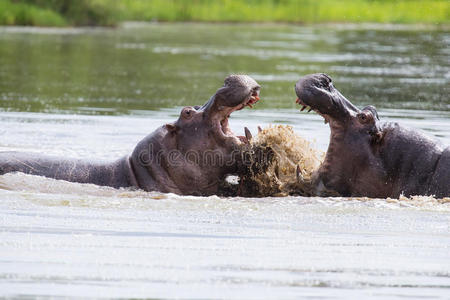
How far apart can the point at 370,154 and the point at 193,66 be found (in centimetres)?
1433

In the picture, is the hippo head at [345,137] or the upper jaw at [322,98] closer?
the upper jaw at [322,98]

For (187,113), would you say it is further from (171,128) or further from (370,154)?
(370,154)

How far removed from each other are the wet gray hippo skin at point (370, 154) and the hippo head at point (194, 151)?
0.58m

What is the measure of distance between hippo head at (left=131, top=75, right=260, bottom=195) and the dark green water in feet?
19.1

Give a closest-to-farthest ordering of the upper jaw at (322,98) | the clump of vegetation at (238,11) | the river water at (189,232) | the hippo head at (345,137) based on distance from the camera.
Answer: the river water at (189,232)
the upper jaw at (322,98)
the hippo head at (345,137)
the clump of vegetation at (238,11)

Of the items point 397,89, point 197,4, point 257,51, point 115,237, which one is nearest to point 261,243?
point 115,237

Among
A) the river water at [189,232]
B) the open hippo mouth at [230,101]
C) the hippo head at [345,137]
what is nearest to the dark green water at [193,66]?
the river water at [189,232]

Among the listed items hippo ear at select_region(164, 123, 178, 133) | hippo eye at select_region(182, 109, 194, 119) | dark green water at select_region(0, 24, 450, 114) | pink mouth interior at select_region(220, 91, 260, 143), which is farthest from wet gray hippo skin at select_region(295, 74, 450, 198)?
dark green water at select_region(0, 24, 450, 114)

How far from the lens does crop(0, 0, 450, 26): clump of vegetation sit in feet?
119

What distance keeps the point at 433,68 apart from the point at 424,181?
14.5 m

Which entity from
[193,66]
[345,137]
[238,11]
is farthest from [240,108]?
[238,11]

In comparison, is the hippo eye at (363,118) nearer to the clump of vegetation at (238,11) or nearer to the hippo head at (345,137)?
the hippo head at (345,137)

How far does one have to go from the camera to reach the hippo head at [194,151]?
7641mm

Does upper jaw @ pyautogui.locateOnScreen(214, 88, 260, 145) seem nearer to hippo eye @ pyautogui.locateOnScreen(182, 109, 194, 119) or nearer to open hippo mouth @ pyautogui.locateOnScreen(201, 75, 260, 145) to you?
open hippo mouth @ pyautogui.locateOnScreen(201, 75, 260, 145)
